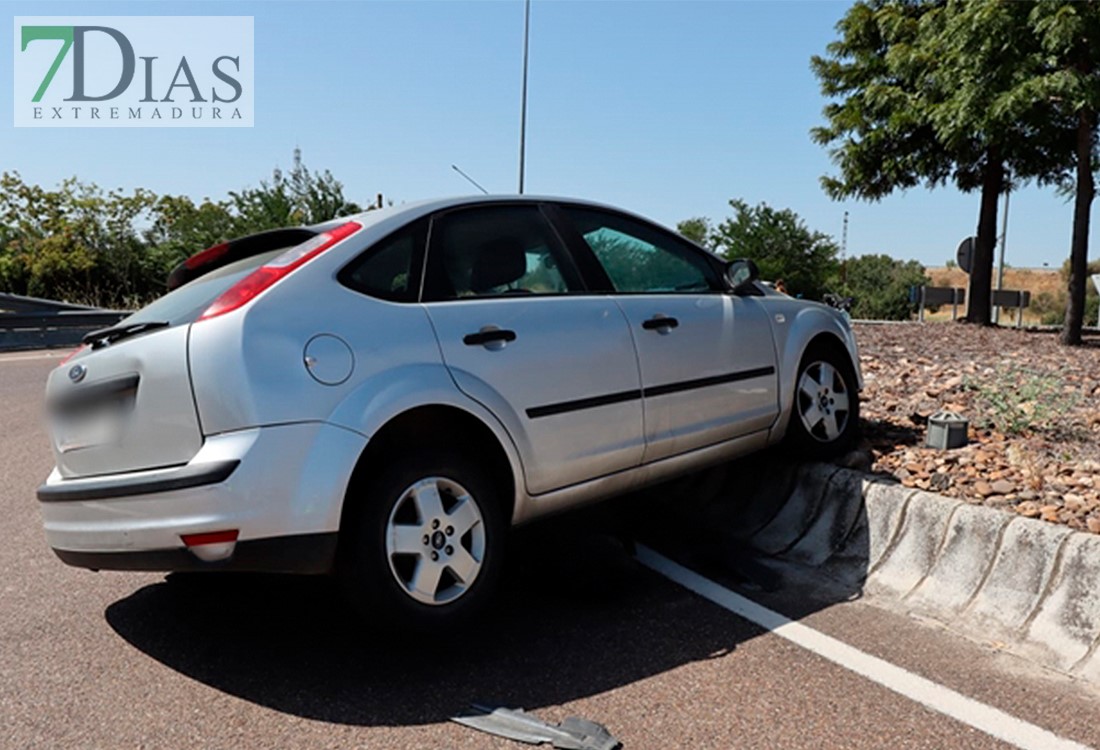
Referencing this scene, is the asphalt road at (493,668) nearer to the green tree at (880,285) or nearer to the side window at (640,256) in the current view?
the side window at (640,256)

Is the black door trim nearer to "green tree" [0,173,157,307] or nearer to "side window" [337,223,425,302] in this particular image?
"side window" [337,223,425,302]

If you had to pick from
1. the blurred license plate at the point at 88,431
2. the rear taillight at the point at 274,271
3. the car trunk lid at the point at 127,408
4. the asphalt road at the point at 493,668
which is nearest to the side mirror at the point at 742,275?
the asphalt road at the point at 493,668

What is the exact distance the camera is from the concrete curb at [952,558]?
3.52 metres

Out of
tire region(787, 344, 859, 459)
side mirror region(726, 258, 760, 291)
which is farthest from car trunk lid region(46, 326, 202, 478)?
tire region(787, 344, 859, 459)

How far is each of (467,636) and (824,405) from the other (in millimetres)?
2631

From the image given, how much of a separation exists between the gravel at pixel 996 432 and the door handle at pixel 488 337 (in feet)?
7.88

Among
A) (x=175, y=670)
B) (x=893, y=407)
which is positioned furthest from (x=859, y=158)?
(x=175, y=670)

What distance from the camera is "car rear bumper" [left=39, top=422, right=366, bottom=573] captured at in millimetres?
2912

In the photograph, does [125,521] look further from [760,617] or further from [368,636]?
[760,617]

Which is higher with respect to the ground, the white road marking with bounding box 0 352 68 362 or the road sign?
the road sign

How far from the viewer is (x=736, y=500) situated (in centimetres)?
527

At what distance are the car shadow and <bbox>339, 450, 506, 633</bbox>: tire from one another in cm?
14

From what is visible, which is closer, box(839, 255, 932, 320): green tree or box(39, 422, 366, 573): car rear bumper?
box(39, 422, 366, 573): car rear bumper

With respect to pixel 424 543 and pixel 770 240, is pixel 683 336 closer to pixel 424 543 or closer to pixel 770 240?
pixel 424 543
